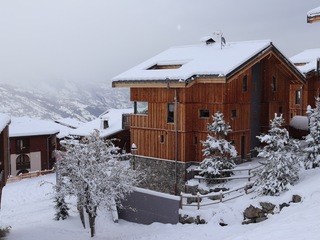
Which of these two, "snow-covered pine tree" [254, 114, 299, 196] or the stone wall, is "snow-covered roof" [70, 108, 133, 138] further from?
"snow-covered pine tree" [254, 114, 299, 196]

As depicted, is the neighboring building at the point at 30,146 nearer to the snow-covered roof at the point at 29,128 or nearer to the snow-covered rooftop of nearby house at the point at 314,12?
the snow-covered roof at the point at 29,128

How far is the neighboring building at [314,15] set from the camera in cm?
2184

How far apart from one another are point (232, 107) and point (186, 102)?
3.26m

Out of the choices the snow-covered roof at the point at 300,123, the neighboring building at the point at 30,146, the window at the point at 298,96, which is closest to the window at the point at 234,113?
the snow-covered roof at the point at 300,123

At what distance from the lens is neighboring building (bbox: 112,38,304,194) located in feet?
Result: 80.6

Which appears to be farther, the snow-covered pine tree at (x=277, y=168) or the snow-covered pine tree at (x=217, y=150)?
the snow-covered pine tree at (x=217, y=150)

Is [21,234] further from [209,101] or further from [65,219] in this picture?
[209,101]

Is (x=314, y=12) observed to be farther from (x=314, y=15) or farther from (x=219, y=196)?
(x=219, y=196)

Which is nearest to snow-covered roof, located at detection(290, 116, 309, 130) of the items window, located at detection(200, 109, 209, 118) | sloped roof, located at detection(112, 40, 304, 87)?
sloped roof, located at detection(112, 40, 304, 87)

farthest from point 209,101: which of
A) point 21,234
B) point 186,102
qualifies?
point 21,234

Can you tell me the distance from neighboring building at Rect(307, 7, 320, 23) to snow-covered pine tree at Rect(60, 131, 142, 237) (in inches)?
563

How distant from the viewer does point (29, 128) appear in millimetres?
50406

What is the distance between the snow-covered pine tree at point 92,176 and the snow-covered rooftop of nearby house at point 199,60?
6.86 metres

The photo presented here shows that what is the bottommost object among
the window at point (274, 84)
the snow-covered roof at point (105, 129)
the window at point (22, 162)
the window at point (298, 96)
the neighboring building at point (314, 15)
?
the window at point (22, 162)
